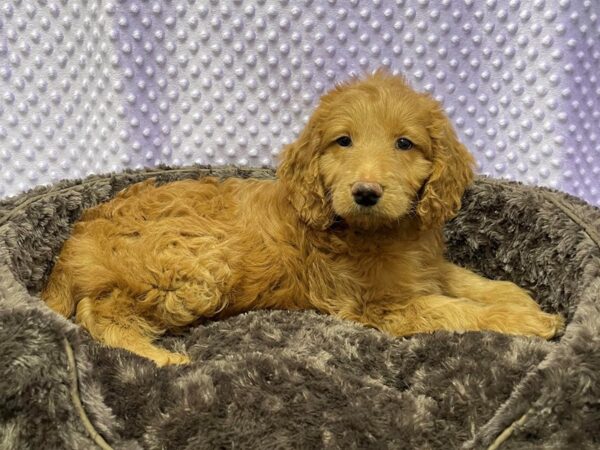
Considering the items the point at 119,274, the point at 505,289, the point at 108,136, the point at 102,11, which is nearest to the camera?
the point at 119,274

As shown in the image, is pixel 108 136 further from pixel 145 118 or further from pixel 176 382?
pixel 176 382

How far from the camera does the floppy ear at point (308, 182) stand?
2.75m

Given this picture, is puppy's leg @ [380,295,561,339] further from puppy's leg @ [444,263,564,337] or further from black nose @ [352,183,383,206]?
black nose @ [352,183,383,206]

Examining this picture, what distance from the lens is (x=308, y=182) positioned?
275 centimetres

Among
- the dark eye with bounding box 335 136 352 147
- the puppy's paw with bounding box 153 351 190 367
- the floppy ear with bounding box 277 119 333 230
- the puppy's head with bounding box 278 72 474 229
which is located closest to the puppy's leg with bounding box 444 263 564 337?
the puppy's head with bounding box 278 72 474 229

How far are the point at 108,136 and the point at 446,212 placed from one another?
79.1 inches

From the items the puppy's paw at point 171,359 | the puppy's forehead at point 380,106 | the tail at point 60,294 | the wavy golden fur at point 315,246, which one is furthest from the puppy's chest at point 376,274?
the tail at point 60,294

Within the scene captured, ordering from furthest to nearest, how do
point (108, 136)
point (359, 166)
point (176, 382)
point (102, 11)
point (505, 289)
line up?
1. point (108, 136)
2. point (102, 11)
3. point (505, 289)
4. point (359, 166)
5. point (176, 382)

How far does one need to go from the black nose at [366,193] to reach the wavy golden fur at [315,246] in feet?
0.14

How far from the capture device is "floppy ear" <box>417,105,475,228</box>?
2.68 m

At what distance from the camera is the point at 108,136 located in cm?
374

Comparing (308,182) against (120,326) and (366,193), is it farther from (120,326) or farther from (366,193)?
(120,326)

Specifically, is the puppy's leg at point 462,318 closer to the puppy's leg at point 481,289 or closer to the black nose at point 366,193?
the puppy's leg at point 481,289

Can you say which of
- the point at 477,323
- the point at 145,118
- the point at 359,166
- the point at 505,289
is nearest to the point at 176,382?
the point at 359,166
